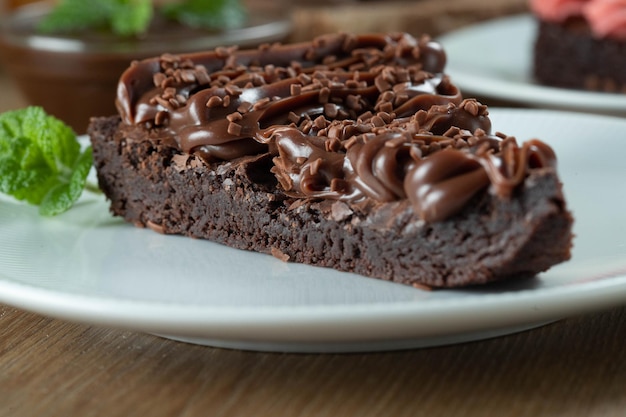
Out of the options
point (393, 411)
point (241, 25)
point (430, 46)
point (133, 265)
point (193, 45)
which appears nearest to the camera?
point (393, 411)

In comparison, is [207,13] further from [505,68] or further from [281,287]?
[281,287]

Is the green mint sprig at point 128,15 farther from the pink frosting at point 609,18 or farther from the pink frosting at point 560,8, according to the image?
the pink frosting at point 609,18

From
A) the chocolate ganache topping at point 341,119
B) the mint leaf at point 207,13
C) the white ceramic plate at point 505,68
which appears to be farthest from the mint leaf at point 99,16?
the chocolate ganache topping at point 341,119

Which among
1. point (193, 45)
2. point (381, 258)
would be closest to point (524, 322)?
point (381, 258)

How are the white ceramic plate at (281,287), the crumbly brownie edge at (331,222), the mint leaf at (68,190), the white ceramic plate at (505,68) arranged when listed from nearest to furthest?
the white ceramic plate at (281,287) → the crumbly brownie edge at (331,222) → the mint leaf at (68,190) → the white ceramic plate at (505,68)

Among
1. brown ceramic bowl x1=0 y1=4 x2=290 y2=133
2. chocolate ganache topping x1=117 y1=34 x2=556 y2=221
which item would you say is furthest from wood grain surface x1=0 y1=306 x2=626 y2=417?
brown ceramic bowl x1=0 y1=4 x2=290 y2=133

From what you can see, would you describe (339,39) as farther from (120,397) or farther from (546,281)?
(120,397)

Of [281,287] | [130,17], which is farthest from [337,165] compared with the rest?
[130,17]
